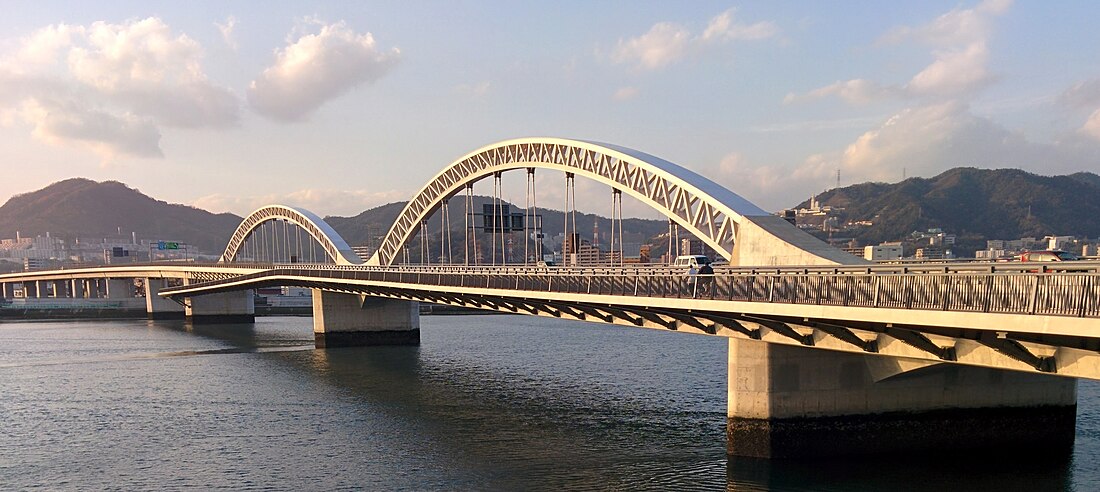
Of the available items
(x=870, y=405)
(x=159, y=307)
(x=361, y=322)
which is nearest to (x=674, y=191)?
(x=870, y=405)

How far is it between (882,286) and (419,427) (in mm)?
24378

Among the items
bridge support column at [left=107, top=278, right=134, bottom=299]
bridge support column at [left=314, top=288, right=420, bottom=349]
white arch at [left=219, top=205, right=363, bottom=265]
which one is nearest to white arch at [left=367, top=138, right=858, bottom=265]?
bridge support column at [left=314, top=288, right=420, bottom=349]

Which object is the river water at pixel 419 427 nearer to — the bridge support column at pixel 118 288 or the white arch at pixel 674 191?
the white arch at pixel 674 191

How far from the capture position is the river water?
28.5 m

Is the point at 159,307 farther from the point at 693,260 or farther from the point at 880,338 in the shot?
the point at 880,338

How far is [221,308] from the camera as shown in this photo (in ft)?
385

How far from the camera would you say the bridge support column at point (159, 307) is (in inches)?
5133

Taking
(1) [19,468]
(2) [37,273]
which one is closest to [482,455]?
(1) [19,468]

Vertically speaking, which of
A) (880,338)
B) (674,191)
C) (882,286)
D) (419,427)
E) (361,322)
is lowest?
(361,322)

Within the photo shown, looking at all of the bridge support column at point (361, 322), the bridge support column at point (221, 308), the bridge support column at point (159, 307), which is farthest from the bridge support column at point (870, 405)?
the bridge support column at point (159, 307)

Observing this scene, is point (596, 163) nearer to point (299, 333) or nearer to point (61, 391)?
point (61, 391)

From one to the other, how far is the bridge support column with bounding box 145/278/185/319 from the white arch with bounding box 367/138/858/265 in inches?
3116

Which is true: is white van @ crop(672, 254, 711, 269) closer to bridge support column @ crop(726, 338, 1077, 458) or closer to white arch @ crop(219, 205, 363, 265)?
bridge support column @ crop(726, 338, 1077, 458)

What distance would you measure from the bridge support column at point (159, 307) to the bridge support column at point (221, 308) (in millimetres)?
12682
